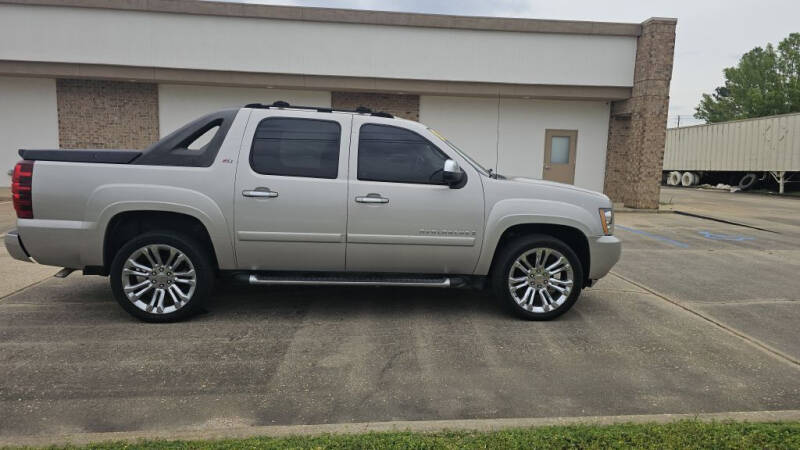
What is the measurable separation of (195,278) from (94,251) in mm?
916

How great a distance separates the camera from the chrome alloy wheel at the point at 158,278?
4852 mm

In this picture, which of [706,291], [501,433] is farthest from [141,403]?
[706,291]

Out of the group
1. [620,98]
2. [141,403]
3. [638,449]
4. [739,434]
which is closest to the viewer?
[638,449]

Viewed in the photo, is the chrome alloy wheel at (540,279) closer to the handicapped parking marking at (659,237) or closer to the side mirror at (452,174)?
the side mirror at (452,174)

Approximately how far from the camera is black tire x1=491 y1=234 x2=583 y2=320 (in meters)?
5.16

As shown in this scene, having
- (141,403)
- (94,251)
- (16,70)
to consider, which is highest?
(16,70)

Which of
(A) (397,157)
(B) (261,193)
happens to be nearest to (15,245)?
(B) (261,193)

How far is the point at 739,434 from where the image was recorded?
308cm

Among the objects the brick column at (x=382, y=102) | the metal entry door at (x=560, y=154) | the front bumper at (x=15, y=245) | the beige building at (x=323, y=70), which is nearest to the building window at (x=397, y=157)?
the front bumper at (x=15, y=245)

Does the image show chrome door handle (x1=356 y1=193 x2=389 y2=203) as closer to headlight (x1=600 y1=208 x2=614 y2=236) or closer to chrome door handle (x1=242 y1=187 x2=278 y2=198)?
chrome door handle (x1=242 y1=187 x2=278 y2=198)

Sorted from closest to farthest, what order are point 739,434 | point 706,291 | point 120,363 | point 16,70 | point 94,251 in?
point 739,434, point 120,363, point 94,251, point 706,291, point 16,70

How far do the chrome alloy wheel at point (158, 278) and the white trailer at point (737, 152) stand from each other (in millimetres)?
27010

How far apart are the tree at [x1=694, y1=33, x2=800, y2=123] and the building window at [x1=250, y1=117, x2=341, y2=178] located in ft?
166

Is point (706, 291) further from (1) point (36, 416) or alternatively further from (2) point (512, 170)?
(2) point (512, 170)
